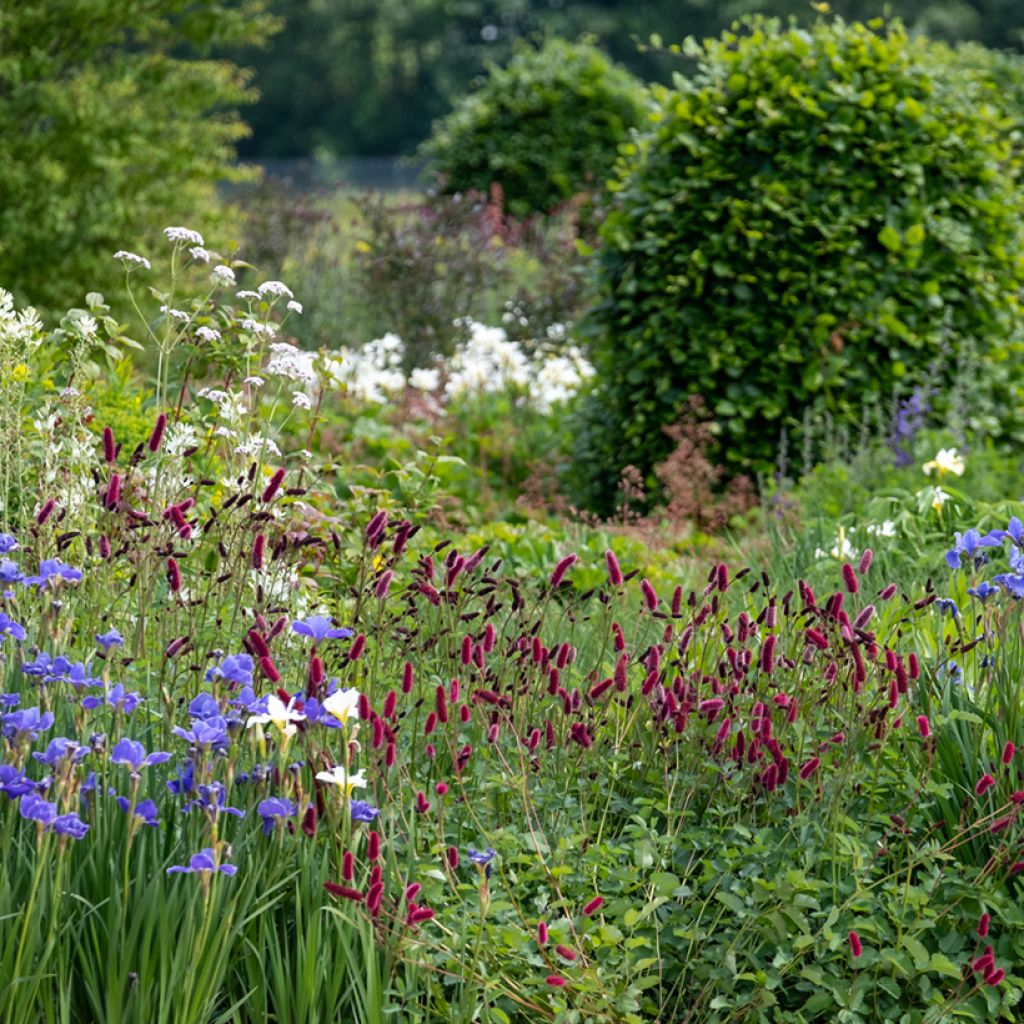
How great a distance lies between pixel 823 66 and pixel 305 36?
40.2 m

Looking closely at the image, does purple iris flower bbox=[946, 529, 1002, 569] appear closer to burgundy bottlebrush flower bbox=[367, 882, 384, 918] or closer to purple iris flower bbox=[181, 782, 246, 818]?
burgundy bottlebrush flower bbox=[367, 882, 384, 918]

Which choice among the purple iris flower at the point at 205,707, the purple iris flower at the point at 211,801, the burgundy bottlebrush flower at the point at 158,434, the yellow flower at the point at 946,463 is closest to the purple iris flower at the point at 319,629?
the purple iris flower at the point at 205,707

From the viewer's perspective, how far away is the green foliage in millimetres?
10328

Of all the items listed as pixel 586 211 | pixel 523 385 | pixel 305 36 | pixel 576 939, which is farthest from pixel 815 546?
pixel 305 36

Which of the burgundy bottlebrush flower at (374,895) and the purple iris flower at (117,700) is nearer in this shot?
the burgundy bottlebrush flower at (374,895)

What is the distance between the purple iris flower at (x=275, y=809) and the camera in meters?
2.33

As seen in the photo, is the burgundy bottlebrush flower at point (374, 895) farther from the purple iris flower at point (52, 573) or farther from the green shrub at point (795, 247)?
the green shrub at point (795, 247)

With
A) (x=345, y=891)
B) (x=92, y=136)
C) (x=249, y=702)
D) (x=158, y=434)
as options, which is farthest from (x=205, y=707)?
(x=92, y=136)

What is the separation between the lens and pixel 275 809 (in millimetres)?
2330

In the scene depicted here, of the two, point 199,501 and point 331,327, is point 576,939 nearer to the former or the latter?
point 199,501

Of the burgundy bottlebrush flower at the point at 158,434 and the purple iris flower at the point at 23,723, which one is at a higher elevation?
the burgundy bottlebrush flower at the point at 158,434

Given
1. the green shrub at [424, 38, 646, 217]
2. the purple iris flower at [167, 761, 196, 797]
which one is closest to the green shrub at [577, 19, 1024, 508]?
the purple iris flower at [167, 761, 196, 797]

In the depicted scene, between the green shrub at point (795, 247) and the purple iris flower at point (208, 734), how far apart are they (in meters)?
4.90

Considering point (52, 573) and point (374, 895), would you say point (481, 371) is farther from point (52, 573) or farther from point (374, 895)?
point (374, 895)
